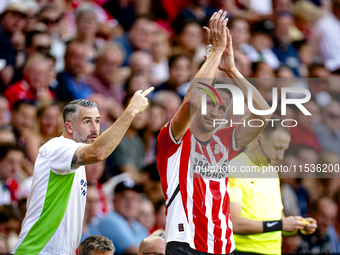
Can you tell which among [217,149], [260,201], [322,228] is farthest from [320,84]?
[217,149]

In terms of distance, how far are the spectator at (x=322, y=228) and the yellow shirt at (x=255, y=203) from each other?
118 inches

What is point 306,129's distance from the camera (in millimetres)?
8961

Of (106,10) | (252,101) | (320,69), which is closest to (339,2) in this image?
(320,69)

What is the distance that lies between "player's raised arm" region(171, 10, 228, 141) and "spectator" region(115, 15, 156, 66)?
15.8ft

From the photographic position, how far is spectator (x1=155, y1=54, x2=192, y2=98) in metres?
8.21

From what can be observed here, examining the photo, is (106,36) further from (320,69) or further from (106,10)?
(320,69)

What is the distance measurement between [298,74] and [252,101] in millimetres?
6305

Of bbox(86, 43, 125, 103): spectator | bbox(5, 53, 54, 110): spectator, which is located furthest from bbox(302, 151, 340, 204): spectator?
bbox(5, 53, 54, 110): spectator

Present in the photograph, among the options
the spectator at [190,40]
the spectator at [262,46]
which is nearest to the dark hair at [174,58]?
the spectator at [190,40]

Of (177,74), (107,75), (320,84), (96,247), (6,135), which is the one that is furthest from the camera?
(320,84)

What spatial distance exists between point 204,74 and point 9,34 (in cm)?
473

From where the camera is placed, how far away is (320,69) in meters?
10.4

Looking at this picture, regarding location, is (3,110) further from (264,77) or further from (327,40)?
(327,40)

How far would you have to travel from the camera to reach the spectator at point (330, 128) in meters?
9.00
